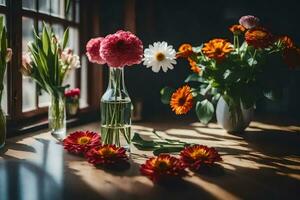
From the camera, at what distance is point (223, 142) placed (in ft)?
5.13

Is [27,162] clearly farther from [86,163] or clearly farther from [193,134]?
[193,134]

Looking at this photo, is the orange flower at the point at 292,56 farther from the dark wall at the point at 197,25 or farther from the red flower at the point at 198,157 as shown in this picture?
the dark wall at the point at 197,25

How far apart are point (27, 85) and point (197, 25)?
1.01m

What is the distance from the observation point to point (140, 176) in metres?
1.11

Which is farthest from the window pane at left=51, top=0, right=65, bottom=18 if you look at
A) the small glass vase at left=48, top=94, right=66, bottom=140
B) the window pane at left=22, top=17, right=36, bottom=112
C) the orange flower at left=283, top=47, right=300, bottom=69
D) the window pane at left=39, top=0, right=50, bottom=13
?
the orange flower at left=283, top=47, right=300, bottom=69

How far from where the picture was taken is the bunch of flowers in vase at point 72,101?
1.80 meters

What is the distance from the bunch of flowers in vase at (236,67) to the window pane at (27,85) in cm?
54

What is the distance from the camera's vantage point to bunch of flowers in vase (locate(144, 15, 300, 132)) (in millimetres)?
1485

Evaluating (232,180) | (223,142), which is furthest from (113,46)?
(223,142)

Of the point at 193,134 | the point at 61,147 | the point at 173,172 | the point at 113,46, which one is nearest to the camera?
the point at 173,172

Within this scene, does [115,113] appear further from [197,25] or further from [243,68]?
[197,25]

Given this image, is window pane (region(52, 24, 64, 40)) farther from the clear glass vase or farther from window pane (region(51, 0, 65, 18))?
the clear glass vase

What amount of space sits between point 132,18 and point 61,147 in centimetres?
89

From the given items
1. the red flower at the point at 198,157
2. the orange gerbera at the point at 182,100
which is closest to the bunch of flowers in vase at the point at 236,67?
the orange gerbera at the point at 182,100
